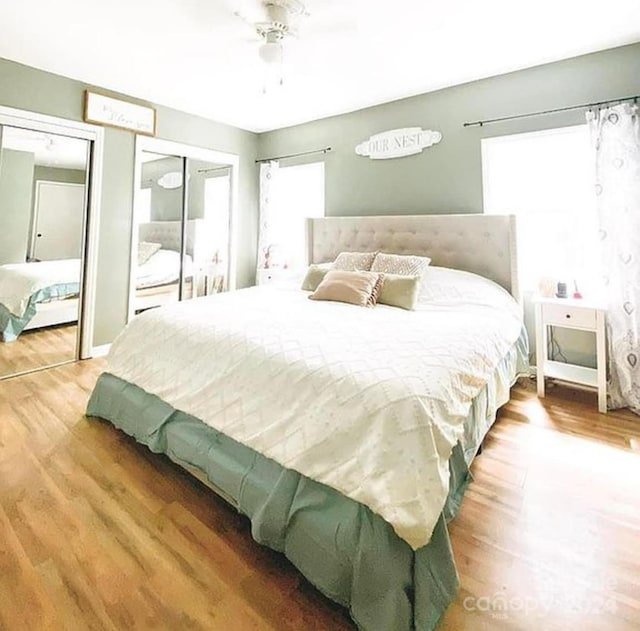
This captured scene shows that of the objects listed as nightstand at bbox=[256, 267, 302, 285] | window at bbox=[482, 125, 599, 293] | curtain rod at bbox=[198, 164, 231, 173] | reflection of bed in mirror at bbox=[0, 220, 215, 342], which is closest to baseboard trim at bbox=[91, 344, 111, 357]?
reflection of bed in mirror at bbox=[0, 220, 215, 342]

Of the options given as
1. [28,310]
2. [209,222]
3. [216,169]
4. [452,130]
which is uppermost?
[216,169]

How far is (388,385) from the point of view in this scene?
1.33 meters

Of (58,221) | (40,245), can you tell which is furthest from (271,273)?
(40,245)

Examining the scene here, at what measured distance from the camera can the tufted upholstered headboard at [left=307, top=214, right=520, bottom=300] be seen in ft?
10.0

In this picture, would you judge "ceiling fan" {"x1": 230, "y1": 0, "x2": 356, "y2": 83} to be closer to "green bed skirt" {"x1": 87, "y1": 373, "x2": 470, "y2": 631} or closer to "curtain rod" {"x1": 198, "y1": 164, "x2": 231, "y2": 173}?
"curtain rod" {"x1": 198, "y1": 164, "x2": 231, "y2": 173}

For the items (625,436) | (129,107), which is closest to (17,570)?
(625,436)

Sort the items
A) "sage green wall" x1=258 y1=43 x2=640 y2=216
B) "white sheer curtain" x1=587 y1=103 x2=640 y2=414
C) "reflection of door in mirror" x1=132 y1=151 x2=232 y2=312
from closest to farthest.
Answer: "white sheer curtain" x1=587 y1=103 x2=640 y2=414, "sage green wall" x1=258 y1=43 x2=640 y2=216, "reflection of door in mirror" x1=132 y1=151 x2=232 y2=312

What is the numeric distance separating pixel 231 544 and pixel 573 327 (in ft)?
8.53

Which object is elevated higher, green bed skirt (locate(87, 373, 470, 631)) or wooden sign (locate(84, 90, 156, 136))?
wooden sign (locate(84, 90, 156, 136))

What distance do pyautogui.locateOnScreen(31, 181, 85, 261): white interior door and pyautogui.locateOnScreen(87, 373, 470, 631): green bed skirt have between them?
2.76 m

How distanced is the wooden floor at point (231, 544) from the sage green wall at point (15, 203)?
164 centimetres

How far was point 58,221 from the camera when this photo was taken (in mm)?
3438

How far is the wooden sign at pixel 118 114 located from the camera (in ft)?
11.5

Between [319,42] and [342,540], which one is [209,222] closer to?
[319,42]
